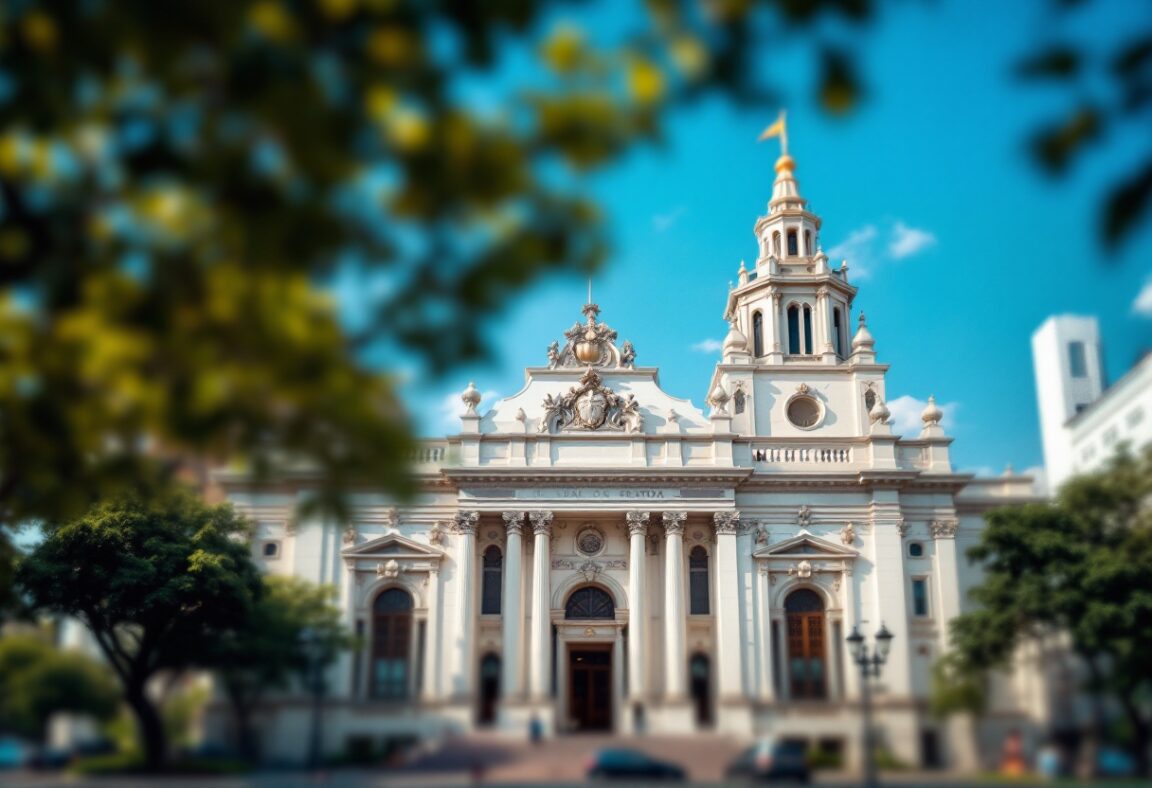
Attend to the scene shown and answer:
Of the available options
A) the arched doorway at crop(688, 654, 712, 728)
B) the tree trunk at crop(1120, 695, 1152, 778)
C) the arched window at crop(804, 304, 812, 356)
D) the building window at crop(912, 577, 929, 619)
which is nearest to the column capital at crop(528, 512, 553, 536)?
the arched doorway at crop(688, 654, 712, 728)

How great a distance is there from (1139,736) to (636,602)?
16914 millimetres

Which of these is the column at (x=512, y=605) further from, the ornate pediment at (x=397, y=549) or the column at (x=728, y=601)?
the column at (x=728, y=601)

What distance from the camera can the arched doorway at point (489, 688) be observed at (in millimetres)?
26312

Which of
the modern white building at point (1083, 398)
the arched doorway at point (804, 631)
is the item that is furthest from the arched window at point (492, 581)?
the modern white building at point (1083, 398)

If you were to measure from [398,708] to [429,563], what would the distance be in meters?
10.5

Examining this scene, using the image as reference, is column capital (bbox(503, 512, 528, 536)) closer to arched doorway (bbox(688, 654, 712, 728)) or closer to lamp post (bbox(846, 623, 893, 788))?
arched doorway (bbox(688, 654, 712, 728))

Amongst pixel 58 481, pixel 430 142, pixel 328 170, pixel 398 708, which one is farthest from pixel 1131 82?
pixel 398 708

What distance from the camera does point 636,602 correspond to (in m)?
35.0

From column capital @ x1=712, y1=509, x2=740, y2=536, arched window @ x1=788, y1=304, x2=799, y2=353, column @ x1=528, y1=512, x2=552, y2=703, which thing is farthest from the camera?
arched window @ x1=788, y1=304, x2=799, y2=353

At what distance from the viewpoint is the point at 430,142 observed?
9.44 meters

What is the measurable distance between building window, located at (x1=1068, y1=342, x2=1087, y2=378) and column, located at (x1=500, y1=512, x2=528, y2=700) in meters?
18.0

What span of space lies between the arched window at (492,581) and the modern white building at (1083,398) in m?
18.3

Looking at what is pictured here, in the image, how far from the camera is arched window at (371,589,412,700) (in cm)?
2609

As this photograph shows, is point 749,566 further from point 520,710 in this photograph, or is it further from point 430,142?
point 430,142
